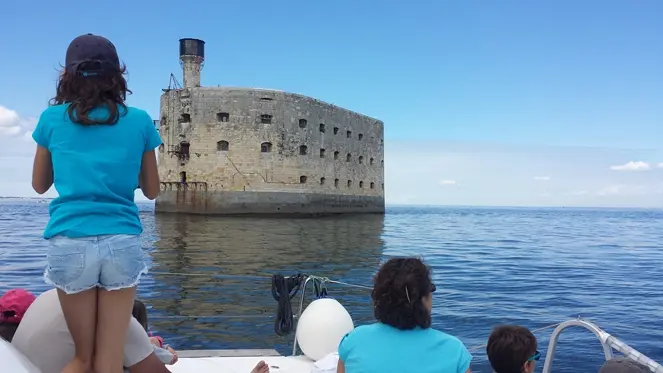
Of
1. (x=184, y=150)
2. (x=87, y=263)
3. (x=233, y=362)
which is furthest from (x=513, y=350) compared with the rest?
(x=184, y=150)

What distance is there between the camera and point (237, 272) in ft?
35.4

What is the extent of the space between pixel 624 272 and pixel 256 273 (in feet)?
27.9

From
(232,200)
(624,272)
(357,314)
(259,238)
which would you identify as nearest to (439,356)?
(357,314)

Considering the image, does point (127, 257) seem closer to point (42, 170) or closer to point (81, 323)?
point (81, 323)

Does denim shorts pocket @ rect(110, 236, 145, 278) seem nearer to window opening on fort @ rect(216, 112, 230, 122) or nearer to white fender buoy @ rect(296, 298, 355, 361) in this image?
white fender buoy @ rect(296, 298, 355, 361)

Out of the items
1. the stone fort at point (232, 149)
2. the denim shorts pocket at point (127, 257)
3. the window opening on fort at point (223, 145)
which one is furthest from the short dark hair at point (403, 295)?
the window opening on fort at point (223, 145)

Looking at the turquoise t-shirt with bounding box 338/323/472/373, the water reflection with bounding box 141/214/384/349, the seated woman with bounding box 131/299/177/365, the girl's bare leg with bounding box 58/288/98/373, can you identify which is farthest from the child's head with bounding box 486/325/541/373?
the water reflection with bounding box 141/214/384/349

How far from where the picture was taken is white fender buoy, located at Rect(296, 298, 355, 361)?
3607 millimetres

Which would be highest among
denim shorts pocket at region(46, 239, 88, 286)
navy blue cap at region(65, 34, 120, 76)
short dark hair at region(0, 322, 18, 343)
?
navy blue cap at region(65, 34, 120, 76)

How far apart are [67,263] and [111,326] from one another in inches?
11.1

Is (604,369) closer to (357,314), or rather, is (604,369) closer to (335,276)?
(357,314)

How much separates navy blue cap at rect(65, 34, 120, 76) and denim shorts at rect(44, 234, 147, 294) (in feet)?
1.91

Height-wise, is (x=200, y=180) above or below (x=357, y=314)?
above

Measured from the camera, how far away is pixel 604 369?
6.47 ft
